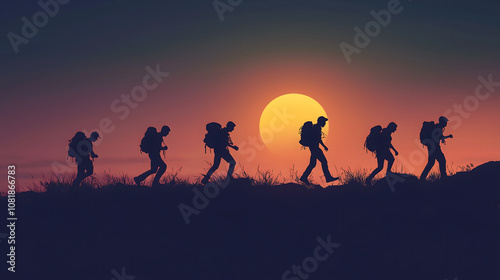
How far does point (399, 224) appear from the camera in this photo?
1722 centimetres

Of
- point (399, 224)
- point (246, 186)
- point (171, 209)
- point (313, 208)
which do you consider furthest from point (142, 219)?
point (399, 224)

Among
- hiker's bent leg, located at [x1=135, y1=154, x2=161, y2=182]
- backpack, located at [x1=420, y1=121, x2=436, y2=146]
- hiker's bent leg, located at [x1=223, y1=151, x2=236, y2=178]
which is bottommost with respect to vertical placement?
backpack, located at [x1=420, y1=121, x2=436, y2=146]

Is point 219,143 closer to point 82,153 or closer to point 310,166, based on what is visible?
point 310,166

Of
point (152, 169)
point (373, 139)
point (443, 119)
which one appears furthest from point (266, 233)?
point (443, 119)

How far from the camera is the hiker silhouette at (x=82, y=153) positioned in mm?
18969

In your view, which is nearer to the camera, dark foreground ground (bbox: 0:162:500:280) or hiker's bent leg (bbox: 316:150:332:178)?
dark foreground ground (bbox: 0:162:500:280)

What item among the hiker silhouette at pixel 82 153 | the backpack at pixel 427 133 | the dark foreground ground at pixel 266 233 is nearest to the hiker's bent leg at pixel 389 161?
the dark foreground ground at pixel 266 233

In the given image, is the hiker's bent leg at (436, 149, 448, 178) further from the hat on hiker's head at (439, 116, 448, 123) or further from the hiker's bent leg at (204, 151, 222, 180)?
the hiker's bent leg at (204, 151, 222, 180)

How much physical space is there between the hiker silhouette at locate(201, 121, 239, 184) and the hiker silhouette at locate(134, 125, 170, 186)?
138 cm

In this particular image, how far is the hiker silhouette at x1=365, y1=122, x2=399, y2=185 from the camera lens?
1934cm

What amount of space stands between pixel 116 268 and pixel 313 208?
6.02 metres

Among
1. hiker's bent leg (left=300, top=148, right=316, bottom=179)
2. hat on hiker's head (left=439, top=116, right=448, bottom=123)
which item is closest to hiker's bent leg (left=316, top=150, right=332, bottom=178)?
hiker's bent leg (left=300, top=148, right=316, bottom=179)

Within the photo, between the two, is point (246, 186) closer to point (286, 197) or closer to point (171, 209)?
point (286, 197)

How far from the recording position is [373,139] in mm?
19391
